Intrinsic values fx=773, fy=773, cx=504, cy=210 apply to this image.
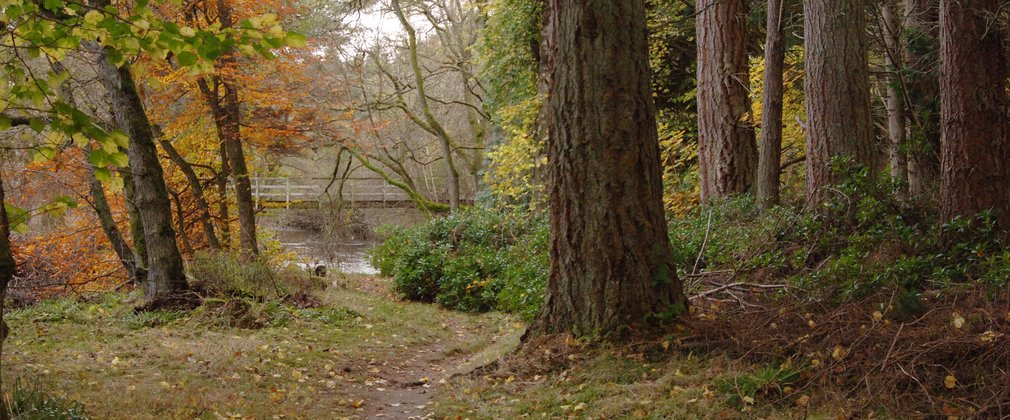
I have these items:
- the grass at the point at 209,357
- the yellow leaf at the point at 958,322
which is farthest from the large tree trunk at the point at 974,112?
the grass at the point at 209,357

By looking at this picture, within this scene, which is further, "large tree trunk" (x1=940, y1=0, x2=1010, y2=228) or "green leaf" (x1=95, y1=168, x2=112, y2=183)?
"large tree trunk" (x1=940, y1=0, x2=1010, y2=228)

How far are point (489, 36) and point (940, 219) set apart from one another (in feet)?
43.4

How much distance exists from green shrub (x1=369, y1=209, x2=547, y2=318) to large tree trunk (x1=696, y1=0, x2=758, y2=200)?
2.95 m

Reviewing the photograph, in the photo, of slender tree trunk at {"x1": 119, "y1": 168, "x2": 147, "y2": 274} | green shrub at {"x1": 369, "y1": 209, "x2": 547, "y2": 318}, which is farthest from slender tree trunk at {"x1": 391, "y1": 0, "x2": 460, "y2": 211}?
slender tree trunk at {"x1": 119, "y1": 168, "x2": 147, "y2": 274}

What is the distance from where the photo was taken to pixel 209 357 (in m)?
6.81

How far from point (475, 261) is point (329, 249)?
6.38 metres

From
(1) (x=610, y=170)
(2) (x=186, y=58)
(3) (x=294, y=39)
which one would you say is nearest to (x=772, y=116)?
(1) (x=610, y=170)

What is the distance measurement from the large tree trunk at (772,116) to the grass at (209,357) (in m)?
3.98

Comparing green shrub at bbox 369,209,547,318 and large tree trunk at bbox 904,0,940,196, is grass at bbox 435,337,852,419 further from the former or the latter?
large tree trunk at bbox 904,0,940,196

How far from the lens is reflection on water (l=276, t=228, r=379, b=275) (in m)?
20.4

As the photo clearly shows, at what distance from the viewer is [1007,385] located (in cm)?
402

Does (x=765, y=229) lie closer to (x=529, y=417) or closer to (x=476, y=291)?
(x=529, y=417)

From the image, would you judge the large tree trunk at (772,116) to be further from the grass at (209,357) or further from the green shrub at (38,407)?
the green shrub at (38,407)

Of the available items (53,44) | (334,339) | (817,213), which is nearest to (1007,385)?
(817,213)
